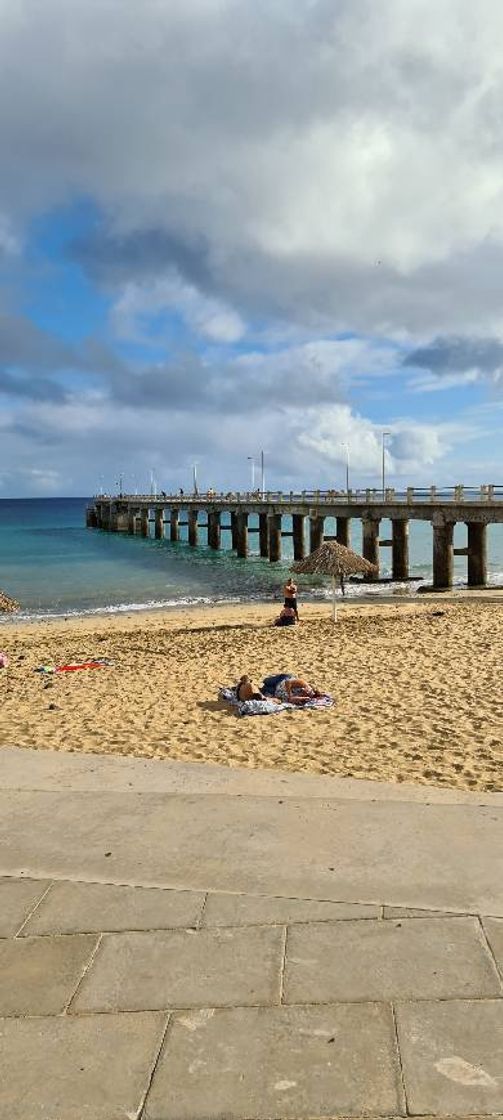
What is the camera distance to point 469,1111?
2.75 metres

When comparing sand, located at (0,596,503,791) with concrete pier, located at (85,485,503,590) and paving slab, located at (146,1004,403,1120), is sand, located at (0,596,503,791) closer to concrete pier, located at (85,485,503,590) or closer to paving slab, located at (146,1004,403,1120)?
paving slab, located at (146,1004,403,1120)

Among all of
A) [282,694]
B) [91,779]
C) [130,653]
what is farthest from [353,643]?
[91,779]

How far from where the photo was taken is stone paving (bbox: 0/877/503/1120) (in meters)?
2.85

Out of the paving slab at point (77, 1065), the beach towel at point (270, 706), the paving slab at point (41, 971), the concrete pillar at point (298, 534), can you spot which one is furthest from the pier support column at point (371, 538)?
the paving slab at point (77, 1065)

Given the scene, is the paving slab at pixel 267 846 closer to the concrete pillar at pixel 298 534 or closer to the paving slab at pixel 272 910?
the paving slab at pixel 272 910

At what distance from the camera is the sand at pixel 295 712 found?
25.8ft

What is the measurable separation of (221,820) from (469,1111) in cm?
283

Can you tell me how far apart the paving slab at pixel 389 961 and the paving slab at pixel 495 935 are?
0.04 m

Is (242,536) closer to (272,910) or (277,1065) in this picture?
(272,910)

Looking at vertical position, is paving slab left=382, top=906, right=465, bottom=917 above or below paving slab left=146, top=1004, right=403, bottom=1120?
above

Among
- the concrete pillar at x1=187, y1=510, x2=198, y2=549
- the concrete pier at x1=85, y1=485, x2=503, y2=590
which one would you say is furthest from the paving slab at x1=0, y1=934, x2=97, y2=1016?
the concrete pillar at x1=187, y1=510, x2=198, y2=549

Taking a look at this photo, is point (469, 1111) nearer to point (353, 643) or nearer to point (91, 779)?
point (91, 779)

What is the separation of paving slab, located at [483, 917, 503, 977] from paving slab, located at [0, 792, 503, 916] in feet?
0.30

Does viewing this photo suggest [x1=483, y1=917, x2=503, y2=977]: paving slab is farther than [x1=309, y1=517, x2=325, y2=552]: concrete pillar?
No
